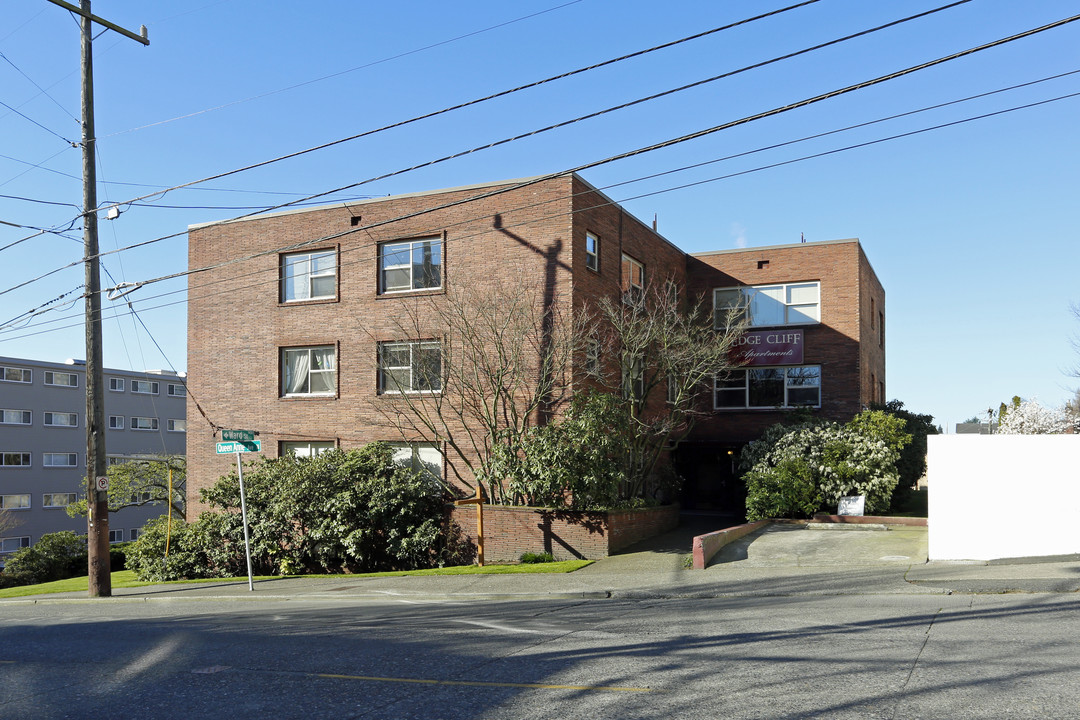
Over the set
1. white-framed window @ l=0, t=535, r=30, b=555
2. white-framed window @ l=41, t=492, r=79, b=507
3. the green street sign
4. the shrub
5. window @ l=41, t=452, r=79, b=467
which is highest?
the green street sign

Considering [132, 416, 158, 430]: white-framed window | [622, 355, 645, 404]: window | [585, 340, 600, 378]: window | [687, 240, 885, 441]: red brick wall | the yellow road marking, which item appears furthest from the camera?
[132, 416, 158, 430]: white-framed window

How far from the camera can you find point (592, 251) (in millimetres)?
23172

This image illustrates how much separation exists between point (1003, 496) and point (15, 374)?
59712 mm

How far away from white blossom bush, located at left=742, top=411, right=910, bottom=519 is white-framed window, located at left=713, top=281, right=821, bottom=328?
17.3 ft

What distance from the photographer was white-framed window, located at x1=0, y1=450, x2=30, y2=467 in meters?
56.1

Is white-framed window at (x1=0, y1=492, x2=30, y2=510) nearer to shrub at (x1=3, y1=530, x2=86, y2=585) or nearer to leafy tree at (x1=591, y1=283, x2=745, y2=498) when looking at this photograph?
shrub at (x1=3, y1=530, x2=86, y2=585)

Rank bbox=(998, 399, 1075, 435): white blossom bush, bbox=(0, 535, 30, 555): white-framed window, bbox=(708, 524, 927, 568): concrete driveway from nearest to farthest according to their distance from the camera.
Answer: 1. bbox=(708, 524, 927, 568): concrete driveway
2. bbox=(998, 399, 1075, 435): white blossom bush
3. bbox=(0, 535, 30, 555): white-framed window

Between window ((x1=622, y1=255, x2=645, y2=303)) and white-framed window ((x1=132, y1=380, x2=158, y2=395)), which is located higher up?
window ((x1=622, y1=255, x2=645, y2=303))

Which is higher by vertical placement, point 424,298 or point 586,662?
point 424,298

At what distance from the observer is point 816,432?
79.0 feet

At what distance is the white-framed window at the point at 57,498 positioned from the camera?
57862mm

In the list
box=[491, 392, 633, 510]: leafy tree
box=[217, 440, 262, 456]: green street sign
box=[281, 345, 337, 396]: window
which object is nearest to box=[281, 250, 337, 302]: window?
box=[281, 345, 337, 396]: window

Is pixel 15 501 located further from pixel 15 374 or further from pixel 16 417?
pixel 15 374

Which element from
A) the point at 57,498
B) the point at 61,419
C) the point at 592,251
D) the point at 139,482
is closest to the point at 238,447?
the point at 592,251
